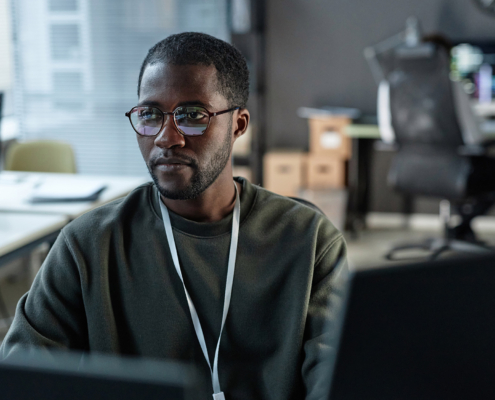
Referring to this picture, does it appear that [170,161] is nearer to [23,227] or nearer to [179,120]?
[179,120]

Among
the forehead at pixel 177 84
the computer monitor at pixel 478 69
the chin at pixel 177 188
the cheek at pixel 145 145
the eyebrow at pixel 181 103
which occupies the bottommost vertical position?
the chin at pixel 177 188

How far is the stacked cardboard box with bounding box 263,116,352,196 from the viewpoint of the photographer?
15.0 ft

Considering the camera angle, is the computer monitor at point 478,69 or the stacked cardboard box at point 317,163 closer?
the computer monitor at point 478,69

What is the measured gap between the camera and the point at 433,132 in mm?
3195

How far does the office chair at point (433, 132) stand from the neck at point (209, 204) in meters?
2.22

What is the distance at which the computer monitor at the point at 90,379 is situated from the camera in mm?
366

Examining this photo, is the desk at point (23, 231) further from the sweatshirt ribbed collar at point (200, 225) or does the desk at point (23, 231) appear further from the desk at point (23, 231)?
the sweatshirt ribbed collar at point (200, 225)

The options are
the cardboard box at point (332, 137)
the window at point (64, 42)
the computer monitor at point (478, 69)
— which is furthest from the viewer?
the window at point (64, 42)

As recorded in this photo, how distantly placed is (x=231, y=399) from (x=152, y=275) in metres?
0.27

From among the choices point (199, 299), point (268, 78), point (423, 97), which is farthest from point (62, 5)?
point (199, 299)

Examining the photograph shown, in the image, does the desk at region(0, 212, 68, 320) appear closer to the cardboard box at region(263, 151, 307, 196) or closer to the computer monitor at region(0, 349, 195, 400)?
the computer monitor at region(0, 349, 195, 400)

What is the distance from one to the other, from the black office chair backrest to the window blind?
2.01 meters

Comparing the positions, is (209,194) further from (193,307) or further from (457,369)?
(457,369)

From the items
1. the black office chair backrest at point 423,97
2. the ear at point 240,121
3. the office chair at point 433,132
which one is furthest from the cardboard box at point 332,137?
the ear at point 240,121
